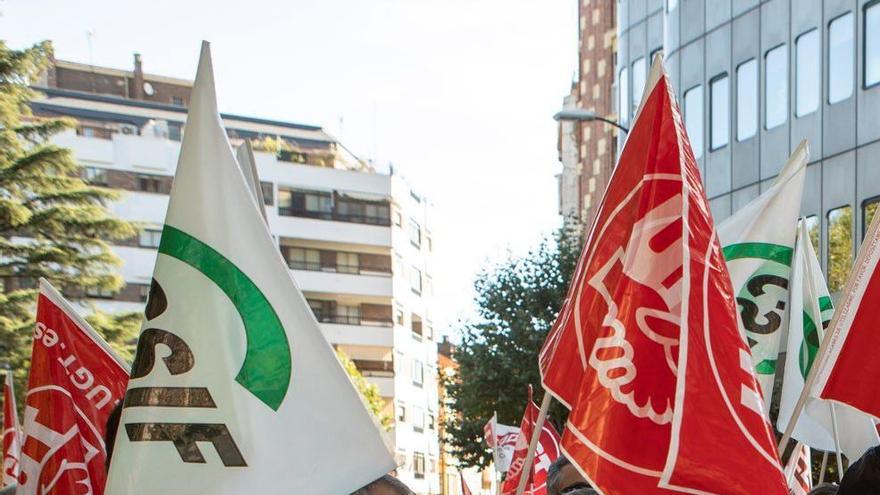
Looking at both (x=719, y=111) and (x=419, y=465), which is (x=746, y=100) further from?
(x=419, y=465)

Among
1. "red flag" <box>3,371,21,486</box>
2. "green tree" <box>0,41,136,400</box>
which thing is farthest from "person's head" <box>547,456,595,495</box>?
"green tree" <box>0,41,136,400</box>

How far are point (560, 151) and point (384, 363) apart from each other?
515 inches

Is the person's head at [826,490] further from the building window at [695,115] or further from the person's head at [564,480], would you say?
the building window at [695,115]

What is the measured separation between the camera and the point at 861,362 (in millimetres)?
5586

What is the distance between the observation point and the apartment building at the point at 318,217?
69125mm

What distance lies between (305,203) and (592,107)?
13.8 metres

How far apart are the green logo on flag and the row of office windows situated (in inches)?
656

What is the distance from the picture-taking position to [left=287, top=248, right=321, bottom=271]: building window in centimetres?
7312

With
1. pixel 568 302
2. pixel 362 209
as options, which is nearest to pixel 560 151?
pixel 362 209

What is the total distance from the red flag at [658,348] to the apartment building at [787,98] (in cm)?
1904

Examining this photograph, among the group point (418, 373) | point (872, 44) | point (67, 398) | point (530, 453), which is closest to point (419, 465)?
point (418, 373)

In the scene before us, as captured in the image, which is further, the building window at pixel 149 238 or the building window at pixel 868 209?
the building window at pixel 149 238

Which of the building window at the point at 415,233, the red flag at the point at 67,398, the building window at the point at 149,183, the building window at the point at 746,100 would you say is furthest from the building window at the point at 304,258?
the red flag at the point at 67,398

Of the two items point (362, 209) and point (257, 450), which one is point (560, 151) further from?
point (257, 450)
